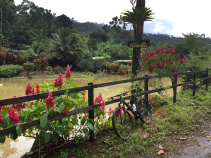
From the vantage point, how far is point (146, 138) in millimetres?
3672

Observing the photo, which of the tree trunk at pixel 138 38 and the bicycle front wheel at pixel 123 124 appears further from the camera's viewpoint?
the tree trunk at pixel 138 38

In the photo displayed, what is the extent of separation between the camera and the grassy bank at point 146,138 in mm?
3049

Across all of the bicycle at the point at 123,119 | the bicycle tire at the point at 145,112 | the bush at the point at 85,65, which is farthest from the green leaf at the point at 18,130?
the bush at the point at 85,65

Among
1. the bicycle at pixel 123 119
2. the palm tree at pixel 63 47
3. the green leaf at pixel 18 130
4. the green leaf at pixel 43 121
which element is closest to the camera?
the green leaf at pixel 18 130

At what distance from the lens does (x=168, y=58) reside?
852cm

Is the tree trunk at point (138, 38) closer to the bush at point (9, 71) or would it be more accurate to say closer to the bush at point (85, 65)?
the bush at point (9, 71)

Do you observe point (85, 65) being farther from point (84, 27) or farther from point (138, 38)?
point (84, 27)

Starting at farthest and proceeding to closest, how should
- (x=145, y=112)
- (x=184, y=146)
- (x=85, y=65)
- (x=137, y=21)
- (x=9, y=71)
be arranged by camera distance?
(x=85, y=65) → (x=9, y=71) → (x=137, y=21) → (x=145, y=112) → (x=184, y=146)

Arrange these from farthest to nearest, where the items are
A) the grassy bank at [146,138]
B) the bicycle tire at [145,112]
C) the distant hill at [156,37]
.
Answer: the distant hill at [156,37], the bicycle tire at [145,112], the grassy bank at [146,138]

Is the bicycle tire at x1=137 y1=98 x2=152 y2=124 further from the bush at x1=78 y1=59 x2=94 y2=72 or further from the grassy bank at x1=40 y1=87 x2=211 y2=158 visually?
the bush at x1=78 y1=59 x2=94 y2=72

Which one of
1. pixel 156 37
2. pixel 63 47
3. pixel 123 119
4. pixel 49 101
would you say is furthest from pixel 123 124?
pixel 156 37

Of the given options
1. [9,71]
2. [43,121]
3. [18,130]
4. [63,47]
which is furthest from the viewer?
[63,47]

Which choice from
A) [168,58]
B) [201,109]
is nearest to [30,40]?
[168,58]

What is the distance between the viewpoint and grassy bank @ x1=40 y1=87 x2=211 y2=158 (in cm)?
305
